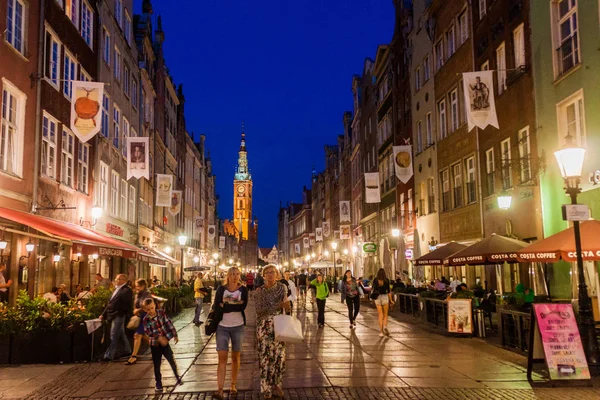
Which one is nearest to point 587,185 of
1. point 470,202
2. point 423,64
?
point 470,202

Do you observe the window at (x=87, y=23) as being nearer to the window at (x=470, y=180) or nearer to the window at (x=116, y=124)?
the window at (x=116, y=124)

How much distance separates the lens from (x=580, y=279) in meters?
11.2

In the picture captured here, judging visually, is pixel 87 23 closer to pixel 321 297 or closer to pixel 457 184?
pixel 321 297

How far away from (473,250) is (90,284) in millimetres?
16206

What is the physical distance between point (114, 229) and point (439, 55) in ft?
57.8

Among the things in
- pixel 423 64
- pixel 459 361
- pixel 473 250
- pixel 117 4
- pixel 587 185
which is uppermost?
pixel 117 4

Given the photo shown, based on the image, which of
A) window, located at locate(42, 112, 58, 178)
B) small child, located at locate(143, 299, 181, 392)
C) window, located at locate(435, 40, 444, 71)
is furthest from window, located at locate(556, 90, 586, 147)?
window, located at locate(42, 112, 58, 178)

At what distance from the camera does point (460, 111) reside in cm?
2833

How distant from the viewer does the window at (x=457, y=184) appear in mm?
28391

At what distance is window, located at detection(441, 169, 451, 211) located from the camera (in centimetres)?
3030

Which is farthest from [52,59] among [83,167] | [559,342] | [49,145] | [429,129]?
[429,129]

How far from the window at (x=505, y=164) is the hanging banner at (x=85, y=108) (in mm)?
13510

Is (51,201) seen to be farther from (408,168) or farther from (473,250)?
(408,168)

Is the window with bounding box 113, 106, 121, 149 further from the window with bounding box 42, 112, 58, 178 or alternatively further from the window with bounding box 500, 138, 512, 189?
the window with bounding box 500, 138, 512, 189
